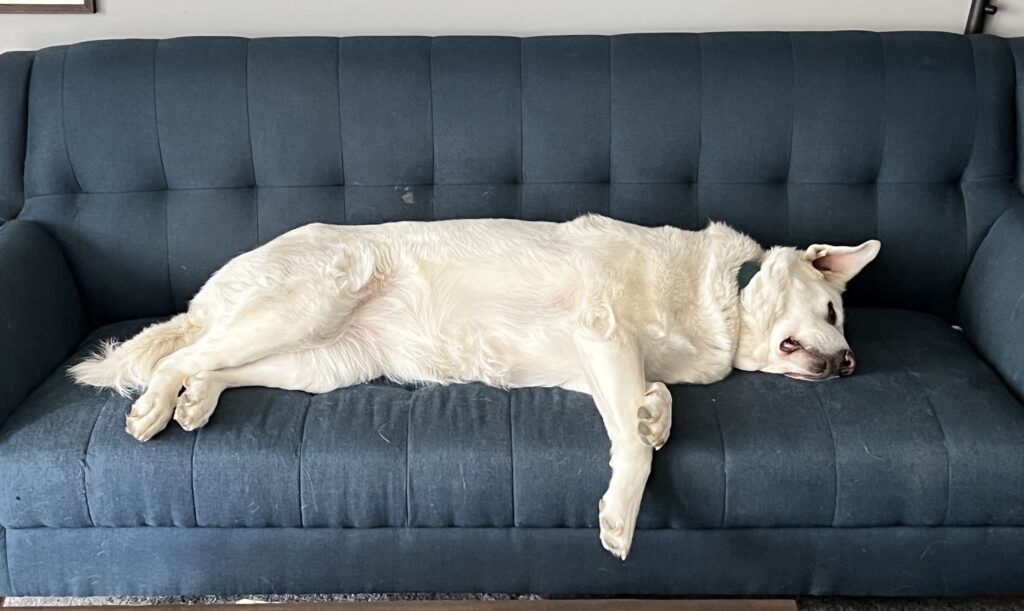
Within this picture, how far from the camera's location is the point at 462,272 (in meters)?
2.43

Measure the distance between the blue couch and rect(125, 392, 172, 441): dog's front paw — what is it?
0.05m

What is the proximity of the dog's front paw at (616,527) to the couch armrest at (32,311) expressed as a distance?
4.77 ft

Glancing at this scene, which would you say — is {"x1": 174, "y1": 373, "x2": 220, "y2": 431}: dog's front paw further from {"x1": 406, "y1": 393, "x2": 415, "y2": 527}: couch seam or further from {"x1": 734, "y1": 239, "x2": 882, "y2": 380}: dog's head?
{"x1": 734, "y1": 239, "x2": 882, "y2": 380}: dog's head

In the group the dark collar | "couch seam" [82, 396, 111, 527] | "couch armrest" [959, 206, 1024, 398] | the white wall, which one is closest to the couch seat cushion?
"couch seam" [82, 396, 111, 527]

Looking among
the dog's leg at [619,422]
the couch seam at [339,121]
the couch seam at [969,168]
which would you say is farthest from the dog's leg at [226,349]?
the couch seam at [969,168]

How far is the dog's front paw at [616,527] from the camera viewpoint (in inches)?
75.7

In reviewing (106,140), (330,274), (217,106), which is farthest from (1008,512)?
(106,140)

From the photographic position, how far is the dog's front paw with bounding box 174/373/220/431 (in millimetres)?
2043

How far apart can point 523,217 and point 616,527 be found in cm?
115

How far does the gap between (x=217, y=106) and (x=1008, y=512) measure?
2.43 meters

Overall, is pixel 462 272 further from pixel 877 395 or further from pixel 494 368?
pixel 877 395

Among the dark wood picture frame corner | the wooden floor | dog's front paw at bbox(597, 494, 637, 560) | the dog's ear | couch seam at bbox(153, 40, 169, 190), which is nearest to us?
the wooden floor

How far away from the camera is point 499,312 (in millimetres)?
2410

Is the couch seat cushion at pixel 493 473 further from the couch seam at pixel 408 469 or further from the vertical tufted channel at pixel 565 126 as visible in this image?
the vertical tufted channel at pixel 565 126
